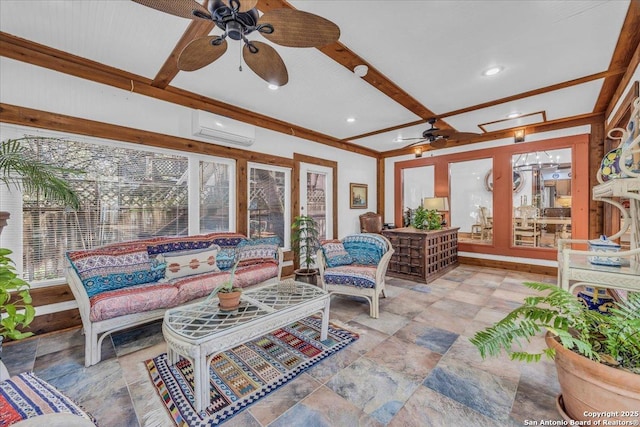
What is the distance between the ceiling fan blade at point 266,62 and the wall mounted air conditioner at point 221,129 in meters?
1.71

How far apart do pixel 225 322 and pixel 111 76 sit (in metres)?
2.91

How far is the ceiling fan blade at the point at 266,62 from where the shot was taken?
181 cm

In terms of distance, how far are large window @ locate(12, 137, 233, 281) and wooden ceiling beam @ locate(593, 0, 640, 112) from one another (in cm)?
436

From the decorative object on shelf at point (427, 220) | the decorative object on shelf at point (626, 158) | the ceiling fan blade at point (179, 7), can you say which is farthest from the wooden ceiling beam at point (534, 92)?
the ceiling fan blade at point (179, 7)

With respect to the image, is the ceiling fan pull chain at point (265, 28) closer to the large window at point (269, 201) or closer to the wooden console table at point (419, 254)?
the large window at point (269, 201)

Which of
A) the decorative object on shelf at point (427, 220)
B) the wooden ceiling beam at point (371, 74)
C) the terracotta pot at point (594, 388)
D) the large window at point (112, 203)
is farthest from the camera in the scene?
the decorative object on shelf at point (427, 220)

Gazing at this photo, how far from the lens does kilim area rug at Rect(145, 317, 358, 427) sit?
1627 mm

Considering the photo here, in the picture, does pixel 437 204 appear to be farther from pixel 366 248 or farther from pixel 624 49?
pixel 624 49

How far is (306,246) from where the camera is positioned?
4215 millimetres

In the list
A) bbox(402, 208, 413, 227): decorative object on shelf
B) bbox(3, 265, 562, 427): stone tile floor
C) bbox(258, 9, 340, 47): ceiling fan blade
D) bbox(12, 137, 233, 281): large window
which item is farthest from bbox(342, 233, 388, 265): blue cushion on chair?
bbox(402, 208, 413, 227): decorative object on shelf

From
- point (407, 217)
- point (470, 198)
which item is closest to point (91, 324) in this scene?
point (407, 217)

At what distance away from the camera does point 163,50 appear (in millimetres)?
2482

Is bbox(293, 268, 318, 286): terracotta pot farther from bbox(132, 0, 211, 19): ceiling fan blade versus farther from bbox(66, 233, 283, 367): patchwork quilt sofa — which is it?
bbox(132, 0, 211, 19): ceiling fan blade

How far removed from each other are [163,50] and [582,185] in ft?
20.1
